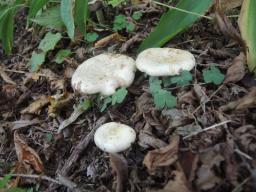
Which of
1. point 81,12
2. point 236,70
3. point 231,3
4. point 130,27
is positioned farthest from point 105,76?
point 231,3

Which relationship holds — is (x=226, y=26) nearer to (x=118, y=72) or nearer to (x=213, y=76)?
(x=213, y=76)

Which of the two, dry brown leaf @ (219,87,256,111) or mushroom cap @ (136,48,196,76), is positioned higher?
mushroom cap @ (136,48,196,76)

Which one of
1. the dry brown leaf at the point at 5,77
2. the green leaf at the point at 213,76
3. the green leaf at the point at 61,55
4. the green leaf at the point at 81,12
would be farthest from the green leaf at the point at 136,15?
the dry brown leaf at the point at 5,77

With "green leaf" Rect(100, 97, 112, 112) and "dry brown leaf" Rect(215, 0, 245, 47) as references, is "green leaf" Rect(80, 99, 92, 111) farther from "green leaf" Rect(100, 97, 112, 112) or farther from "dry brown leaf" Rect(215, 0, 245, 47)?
"dry brown leaf" Rect(215, 0, 245, 47)

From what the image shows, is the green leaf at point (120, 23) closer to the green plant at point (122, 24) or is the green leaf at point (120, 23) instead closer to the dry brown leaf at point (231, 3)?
the green plant at point (122, 24)

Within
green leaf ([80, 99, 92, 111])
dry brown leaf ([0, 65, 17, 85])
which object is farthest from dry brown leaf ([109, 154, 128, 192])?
dry brown leaf ([0, 65, 17, 85])

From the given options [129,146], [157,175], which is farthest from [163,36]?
[157,175]
